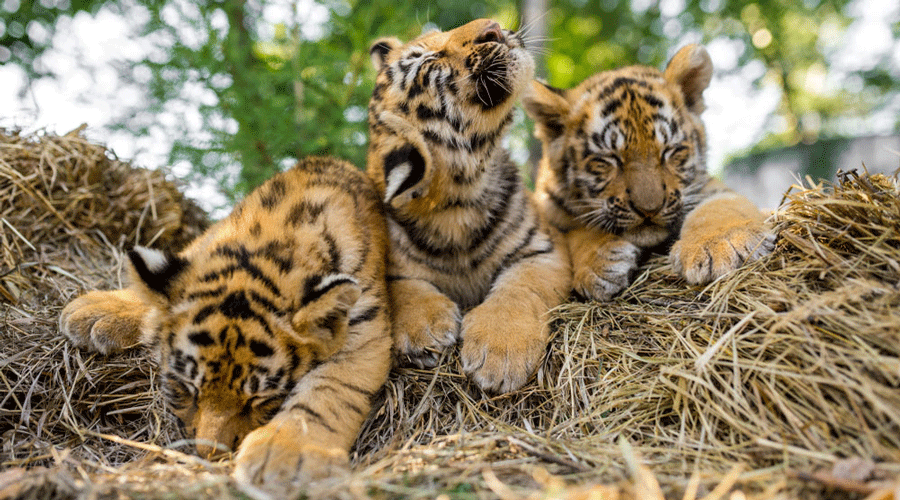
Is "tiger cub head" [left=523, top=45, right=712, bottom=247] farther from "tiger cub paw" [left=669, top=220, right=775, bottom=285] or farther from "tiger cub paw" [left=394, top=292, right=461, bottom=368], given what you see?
"tiger cub paw" [left=394, top=292, right=461, bottom=368]

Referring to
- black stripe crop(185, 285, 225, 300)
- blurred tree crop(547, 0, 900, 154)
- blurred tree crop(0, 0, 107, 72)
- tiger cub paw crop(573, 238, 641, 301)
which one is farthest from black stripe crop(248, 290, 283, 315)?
blurred tree crop(547, 0, 900, 154)

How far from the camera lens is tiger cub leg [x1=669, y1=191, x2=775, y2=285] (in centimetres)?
242

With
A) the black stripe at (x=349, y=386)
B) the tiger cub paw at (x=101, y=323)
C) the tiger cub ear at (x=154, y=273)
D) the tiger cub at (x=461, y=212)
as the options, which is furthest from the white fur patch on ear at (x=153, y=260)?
the tiger cub at (x=461, y=212)

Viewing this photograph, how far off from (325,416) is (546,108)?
2455 millimetres

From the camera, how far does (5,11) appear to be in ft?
16.6

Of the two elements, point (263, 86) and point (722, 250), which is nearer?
point (722, 250)

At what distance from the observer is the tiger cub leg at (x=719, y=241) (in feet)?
7.95

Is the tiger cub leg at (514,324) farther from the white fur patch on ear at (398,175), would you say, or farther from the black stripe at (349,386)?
the white fur patch on ear at (398,175)

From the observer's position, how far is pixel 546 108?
353 centimetres

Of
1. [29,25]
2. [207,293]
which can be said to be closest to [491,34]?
[207,293]

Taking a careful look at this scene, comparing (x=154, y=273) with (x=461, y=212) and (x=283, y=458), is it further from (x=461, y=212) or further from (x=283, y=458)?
(x=461, y=212)

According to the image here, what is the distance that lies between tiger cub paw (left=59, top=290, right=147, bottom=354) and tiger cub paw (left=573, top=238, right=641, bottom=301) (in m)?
2.38

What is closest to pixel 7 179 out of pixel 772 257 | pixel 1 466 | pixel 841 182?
pixel 1 466

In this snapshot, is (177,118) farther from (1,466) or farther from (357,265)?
(1,466)
